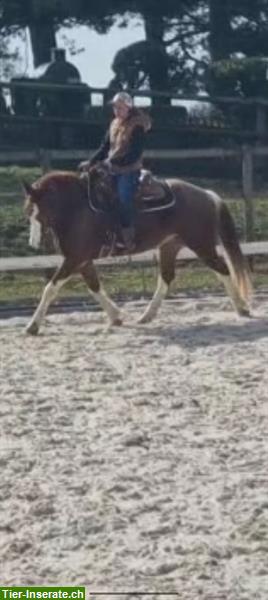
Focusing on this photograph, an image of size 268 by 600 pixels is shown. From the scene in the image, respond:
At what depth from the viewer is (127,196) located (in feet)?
38.5

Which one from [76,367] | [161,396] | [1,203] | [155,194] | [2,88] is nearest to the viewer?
[161,396]

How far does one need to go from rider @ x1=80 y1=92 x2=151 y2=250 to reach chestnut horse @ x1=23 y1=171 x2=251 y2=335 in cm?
12

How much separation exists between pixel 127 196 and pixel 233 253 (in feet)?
3.52

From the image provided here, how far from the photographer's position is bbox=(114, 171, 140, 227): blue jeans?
38.4 ft

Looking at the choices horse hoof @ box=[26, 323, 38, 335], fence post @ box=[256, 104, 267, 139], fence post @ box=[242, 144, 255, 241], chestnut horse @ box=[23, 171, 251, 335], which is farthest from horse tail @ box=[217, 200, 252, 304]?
fence post @ box=[256, 104, 267, 139]

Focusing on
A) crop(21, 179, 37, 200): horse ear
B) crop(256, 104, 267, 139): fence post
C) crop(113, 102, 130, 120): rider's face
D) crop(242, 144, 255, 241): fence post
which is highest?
crop(256, 104, 267, 139): fence post

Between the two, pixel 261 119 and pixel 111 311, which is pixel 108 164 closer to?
pixel 111 311

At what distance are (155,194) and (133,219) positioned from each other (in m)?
0.28

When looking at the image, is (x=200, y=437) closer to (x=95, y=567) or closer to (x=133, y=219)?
(x=95, y=567)

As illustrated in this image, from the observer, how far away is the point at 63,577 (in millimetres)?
5078

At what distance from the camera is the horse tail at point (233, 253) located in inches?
475

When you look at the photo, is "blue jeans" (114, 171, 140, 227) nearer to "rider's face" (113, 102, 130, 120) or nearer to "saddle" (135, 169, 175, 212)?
"saddle" (135, 169, 175, 212)

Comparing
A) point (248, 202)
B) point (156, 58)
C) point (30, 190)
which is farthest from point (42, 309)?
point (156, 58)

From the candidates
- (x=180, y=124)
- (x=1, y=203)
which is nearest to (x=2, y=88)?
(x=180, y=124)
